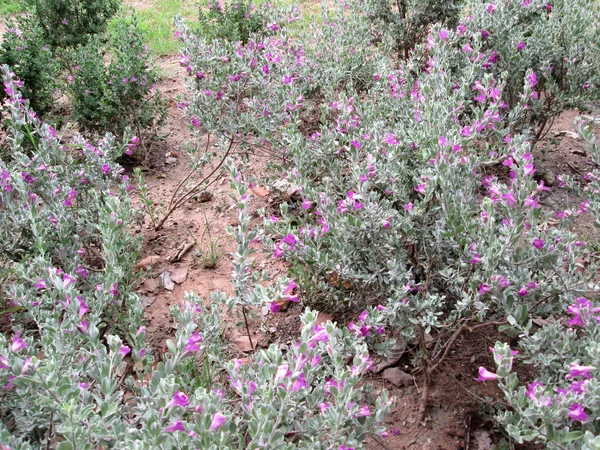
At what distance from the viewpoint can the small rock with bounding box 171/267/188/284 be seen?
11.1 ft

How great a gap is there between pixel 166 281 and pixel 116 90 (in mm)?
1936

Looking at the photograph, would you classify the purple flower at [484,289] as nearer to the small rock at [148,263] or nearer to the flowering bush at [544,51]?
the flowering bush at [544,51]

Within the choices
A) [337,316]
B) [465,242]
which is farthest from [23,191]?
[465,242]

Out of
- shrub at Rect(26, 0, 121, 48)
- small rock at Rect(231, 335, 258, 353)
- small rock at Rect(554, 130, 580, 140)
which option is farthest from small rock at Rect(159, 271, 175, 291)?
small rock at Rect(554, 130, 580, 140)

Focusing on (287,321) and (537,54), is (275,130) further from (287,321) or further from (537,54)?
(537,54)

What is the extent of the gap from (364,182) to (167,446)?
1302mm

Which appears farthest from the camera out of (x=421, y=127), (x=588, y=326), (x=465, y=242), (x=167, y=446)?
(x=421, y=127)

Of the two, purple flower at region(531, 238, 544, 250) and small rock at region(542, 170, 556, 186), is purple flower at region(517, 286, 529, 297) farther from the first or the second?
small rock at region(542, 170, 556, 186)

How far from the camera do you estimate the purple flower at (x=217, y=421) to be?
1404 mm

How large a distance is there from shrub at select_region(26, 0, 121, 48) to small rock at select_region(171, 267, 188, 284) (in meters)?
3.46

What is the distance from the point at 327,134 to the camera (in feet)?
9.46

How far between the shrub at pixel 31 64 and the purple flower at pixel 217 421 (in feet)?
12.5

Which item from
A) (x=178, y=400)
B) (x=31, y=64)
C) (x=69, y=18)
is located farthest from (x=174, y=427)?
(x=69, y=18)

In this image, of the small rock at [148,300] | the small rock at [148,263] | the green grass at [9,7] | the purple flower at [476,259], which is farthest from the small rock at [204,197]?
the green grass at [9,7]
